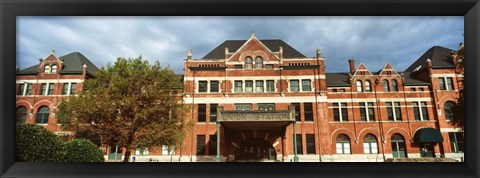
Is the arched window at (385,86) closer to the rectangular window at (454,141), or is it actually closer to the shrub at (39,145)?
the rectangular window at (454,141)

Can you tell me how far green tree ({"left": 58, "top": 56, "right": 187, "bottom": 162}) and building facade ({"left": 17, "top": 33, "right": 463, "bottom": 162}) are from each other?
23.0ft

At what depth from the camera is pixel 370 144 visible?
27.4m

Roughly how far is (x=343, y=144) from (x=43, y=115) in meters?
25.8

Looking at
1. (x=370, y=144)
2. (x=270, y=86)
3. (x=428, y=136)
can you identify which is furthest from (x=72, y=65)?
(x=428, y=136)

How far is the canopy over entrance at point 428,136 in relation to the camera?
85.7 ft

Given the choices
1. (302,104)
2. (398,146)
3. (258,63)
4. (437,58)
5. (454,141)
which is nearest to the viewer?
(302,104)

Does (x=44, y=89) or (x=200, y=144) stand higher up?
(x=44, y=89)

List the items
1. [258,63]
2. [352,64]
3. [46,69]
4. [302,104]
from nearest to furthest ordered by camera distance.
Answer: [302,104]
[258,63]
[46,69]
[352,64]

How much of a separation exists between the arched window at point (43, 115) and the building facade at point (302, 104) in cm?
8

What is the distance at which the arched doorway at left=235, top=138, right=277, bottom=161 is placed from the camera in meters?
25.8

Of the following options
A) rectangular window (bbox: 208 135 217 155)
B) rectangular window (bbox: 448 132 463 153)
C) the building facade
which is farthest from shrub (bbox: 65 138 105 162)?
rectangular window (bbox: 448 132 463 153)

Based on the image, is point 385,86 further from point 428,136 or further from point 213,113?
point 213,113

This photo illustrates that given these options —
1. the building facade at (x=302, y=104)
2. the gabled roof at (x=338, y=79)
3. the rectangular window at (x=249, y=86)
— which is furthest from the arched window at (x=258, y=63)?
the gabled roof at (x=338, y=79)
